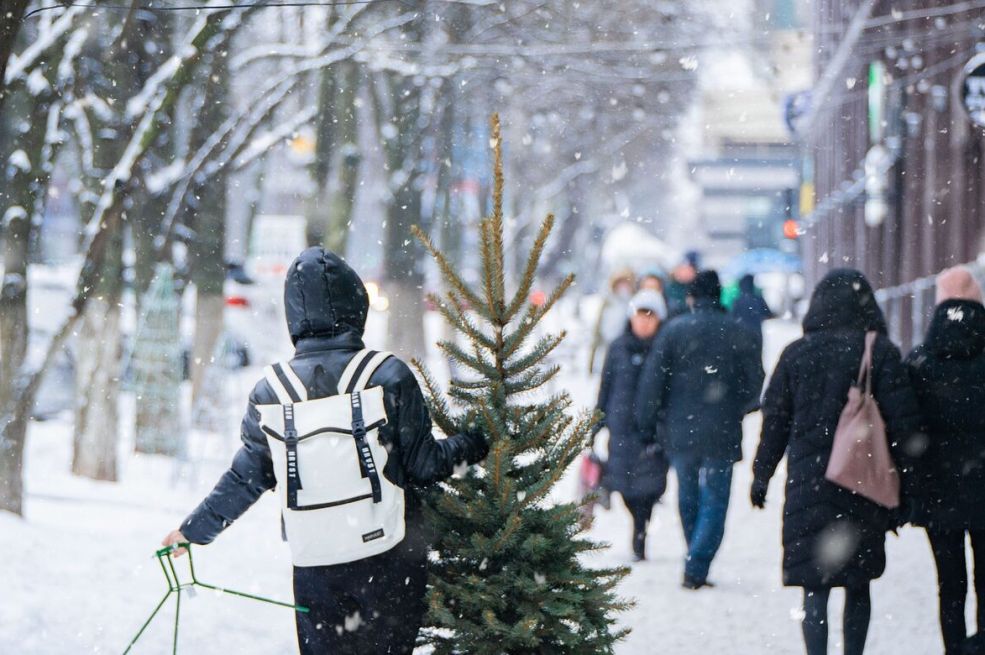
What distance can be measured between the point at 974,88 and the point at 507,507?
10234 mm

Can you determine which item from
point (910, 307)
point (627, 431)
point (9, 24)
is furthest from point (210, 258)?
point (910, 307)

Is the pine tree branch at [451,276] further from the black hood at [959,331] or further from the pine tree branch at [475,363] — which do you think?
the black hood at [959,331]

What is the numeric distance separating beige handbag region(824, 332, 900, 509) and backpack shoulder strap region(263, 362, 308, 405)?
2492mm

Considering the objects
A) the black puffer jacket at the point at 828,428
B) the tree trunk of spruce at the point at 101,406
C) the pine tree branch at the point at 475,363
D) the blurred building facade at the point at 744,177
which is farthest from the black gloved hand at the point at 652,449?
the blurred building facade at the point at 744,177

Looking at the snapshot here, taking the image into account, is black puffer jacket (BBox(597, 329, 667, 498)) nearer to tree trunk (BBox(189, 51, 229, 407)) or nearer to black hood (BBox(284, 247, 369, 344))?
black hood (BBox(284, 247, 369, 344))

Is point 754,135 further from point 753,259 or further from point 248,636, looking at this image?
point 248,636

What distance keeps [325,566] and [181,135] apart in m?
21.6

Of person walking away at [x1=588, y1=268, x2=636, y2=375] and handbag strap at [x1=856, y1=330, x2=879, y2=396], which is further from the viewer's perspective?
person walking away at [x1=588, y1=268, x2=636, y2=375]

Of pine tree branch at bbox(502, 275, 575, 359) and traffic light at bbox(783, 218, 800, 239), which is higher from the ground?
traffic light at bbox(783, 218, 800, 239)

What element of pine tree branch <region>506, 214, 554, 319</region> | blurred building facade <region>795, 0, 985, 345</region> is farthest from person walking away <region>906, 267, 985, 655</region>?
blurred building facade <region>795, 0, 985, 345</region>

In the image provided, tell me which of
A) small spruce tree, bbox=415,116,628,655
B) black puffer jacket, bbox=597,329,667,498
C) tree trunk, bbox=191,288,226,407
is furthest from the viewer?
tree trunk, bbox=191,288,226,407

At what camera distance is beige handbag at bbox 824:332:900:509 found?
18.5 ft

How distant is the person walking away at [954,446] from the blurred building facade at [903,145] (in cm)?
816

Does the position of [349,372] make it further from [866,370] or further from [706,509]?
[706,509]
